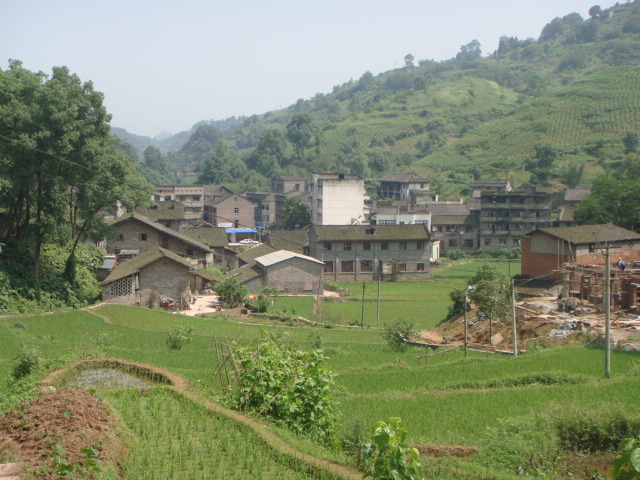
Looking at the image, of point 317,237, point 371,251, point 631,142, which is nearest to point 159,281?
point 317,237

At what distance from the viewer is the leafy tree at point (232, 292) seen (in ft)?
120

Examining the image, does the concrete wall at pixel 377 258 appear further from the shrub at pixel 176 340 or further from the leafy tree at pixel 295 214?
the shrub at pixel 176 340

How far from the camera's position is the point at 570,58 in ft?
614

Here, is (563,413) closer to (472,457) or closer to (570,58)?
(472,457)

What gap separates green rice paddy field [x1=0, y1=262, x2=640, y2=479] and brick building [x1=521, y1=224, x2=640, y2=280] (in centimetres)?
1236

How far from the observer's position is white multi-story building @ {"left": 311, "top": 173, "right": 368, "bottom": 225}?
63000mm

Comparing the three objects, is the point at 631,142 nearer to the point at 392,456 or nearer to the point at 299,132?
the point at 299,132

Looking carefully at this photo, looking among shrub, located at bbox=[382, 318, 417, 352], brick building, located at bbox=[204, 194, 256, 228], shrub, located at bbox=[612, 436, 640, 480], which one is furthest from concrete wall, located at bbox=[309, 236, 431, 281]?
shrub, located at bbox=[612, 436, 640, 480]

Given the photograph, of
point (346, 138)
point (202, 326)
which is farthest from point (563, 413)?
point (346, 138)

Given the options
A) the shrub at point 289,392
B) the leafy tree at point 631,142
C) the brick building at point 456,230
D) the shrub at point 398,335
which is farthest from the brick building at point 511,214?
the shrub at point 289,392

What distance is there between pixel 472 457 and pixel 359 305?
2842 centimetres

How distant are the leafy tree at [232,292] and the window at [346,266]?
48.8ft

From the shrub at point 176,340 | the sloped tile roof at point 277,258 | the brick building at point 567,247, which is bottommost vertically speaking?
the shrub at point 176,340

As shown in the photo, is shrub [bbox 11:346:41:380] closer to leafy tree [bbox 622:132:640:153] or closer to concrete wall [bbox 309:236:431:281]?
concrete wall [bbox 309:236:431:281]
